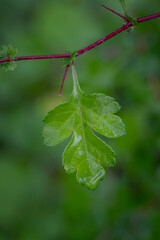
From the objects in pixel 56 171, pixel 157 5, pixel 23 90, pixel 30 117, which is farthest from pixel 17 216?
pixel 157 5

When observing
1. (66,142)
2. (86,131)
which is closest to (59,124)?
(86,131)

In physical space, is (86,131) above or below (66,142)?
below

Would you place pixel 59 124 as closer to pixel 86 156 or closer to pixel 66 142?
pixel 86 156

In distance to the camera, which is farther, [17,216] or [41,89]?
[41,89]

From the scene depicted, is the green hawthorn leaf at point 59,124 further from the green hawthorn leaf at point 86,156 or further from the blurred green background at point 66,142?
the blurred green background at point 66,142

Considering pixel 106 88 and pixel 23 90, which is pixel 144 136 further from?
pixel 23 90

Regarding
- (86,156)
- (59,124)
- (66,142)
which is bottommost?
(86,156)
